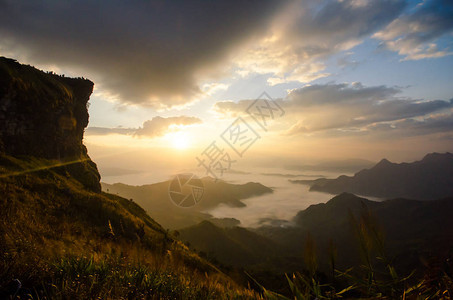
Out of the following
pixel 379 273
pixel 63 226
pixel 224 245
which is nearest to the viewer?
pixel 379 273

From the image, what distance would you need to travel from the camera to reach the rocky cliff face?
28.8m

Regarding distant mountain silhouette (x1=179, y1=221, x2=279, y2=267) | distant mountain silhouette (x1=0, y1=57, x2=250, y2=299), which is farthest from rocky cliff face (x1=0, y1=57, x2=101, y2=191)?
distant mountain silhouette (x1=179, y1=221, x2=279, y2=267)

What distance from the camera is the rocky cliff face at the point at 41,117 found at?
28.8 metres

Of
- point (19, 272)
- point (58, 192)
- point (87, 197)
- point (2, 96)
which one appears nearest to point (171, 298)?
point (19, 272)

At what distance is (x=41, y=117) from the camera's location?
1432 inches

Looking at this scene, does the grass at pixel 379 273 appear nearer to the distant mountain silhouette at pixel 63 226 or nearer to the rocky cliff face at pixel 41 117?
the distant mountain silhouette at pixel 63 226

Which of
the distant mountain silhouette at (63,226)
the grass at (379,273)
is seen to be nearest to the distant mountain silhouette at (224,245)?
the distant mountain silhouette at (63,226)

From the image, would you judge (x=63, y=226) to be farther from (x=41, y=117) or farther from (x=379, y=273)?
(x=41, y=117)

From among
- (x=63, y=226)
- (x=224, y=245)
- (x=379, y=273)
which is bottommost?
(x=224, y=245)

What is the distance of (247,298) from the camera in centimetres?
445

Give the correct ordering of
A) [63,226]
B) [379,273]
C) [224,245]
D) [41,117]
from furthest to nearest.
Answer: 1. [224,245]
2. [41,117]
3. [63,226]
4. [379,273]

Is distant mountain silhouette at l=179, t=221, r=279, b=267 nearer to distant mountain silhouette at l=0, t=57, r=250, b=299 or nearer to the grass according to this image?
distant mountain silhouette at l=0, t=57, r=250, b=299

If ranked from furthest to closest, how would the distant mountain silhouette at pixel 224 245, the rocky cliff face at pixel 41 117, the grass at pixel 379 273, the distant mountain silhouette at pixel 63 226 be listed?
the distant mountain silhouette at pixel 224 245
the rocky cliff face at pixel 41 117
the distant mountain silhouette at pixel 63 226
the grass at pixel 379 273

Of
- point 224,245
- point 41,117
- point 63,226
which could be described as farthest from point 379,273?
point 224,245
